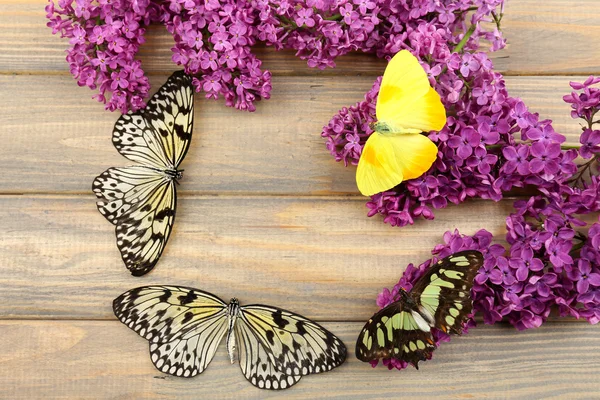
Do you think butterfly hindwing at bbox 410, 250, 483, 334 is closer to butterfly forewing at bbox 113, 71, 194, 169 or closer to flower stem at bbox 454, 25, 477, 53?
flower stem at bbox 454, 25, 477, 53

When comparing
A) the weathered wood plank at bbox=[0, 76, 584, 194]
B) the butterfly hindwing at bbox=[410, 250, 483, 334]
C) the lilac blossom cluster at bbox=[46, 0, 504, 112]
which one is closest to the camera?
the butterfly hindwing at bbox=[410, 250, 483, 334]

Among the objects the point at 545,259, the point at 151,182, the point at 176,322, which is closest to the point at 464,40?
the point at 545,259

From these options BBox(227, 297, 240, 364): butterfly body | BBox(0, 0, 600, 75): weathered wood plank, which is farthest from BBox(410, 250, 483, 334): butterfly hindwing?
→ BBox(0, 0, 600, 75): weathered wood plank

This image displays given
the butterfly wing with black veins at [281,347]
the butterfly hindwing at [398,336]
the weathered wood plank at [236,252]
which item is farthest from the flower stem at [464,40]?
the butterfly wing with black veins at [281,347]

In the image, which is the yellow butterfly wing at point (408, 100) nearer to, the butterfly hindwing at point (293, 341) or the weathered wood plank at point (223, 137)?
the weathered wood plank at point (223, 137)

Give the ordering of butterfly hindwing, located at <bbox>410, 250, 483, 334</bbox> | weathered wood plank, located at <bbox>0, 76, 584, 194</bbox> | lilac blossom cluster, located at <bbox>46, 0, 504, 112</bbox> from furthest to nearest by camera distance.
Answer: weathered wood plank, located at <bbox>0, 76, 584, 194</bbox> < lilac blossom cluster, located at <bbox>46, 0, 504, 112</bbox> < butterfly hindwing, located at <bbox>410, 250, 483, 334</bbox>

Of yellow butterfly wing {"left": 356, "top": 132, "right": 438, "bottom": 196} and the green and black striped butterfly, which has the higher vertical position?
yellow butterfly wing {"left": 356, "top": 132, "right": 438, "bottom": 196}

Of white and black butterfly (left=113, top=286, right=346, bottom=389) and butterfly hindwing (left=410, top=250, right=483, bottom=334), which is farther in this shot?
white and black butterfly (left=113, top=286, right=346, bottom=389)
